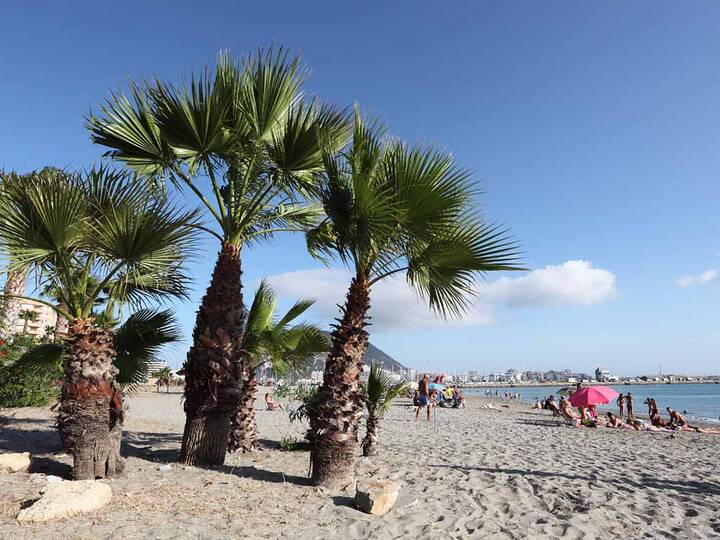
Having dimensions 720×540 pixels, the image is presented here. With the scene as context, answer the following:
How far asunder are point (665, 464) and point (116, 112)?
11.3 m

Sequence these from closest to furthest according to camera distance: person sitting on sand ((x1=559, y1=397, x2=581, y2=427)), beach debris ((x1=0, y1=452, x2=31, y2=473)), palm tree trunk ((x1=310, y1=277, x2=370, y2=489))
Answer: palm tree trunk ((x1=310, y1=277, x2=370, y2=489)), beach debris ((x1=0, y1=452, x2=31, y2=473)), person sitting on sand ((x1=559, y1=397, x2=581, y2=427))

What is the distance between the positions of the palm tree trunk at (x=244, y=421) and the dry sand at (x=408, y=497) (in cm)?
28

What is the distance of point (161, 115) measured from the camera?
636 centimetres

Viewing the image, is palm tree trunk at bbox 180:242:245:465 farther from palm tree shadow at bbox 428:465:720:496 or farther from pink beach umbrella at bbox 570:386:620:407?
pink beach umbrella at bbox 570:386:620:407

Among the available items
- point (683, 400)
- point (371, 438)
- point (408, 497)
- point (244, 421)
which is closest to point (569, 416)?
point (371, 438)

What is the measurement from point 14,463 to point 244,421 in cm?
333

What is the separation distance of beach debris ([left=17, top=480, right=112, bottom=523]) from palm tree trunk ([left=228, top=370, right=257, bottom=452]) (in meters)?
3.20

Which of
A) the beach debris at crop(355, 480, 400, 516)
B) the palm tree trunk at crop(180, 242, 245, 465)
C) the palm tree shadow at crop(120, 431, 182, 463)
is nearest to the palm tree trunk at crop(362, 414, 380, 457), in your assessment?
the palm tree trunk at crop(180, 242, 245, 465)

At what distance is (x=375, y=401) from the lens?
8.30 meters

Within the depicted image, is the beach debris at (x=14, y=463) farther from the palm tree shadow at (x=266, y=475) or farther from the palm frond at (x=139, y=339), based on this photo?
the palm tree shadow at (x=266, y=475)

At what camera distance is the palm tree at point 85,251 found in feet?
17.6

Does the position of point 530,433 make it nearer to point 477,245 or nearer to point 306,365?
point 306,365

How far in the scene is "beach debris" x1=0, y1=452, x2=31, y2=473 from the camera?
6.12m

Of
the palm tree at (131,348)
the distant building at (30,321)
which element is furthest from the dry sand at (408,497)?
the distant building at (30,321)
